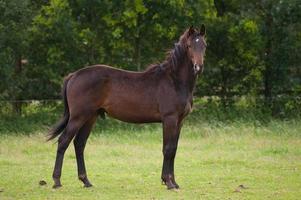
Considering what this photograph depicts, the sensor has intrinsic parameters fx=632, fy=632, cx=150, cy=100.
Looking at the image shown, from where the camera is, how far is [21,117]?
806 inches

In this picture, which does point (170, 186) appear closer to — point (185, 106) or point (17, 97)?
point (185, 106)

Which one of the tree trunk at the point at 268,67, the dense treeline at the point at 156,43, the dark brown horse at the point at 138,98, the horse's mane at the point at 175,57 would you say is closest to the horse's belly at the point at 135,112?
the dark brown horse at the point at 138,98

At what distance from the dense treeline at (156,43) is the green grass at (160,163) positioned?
9.82 ft

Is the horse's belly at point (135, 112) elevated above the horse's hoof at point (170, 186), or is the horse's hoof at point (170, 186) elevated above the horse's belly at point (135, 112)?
the horse's belly at point (135, 112)

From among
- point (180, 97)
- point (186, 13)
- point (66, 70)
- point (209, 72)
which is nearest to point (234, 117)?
point (209, 72)

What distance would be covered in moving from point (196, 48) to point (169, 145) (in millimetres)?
1599

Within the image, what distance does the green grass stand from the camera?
9.70 m

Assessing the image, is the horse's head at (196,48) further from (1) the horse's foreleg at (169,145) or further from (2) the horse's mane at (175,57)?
(1) the horse's foreleg at (169,145)

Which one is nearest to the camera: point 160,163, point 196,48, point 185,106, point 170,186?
point 196,48

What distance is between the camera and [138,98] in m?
10.3

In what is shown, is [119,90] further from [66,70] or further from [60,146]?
[66,70]

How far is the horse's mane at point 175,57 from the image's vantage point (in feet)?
33.3

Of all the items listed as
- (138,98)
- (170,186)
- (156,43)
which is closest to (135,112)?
(138,98)

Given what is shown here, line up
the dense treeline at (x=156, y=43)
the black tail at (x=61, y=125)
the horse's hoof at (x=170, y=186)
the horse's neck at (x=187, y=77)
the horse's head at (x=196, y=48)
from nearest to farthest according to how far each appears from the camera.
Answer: the horse's head at (x=196, y=48) < the horse's hoof at (x=170, y=186) < the horse's neck at (x=187, y=77) < the black tail at (x=61, y=125) < the dense treeline at (x=156, y=43)
